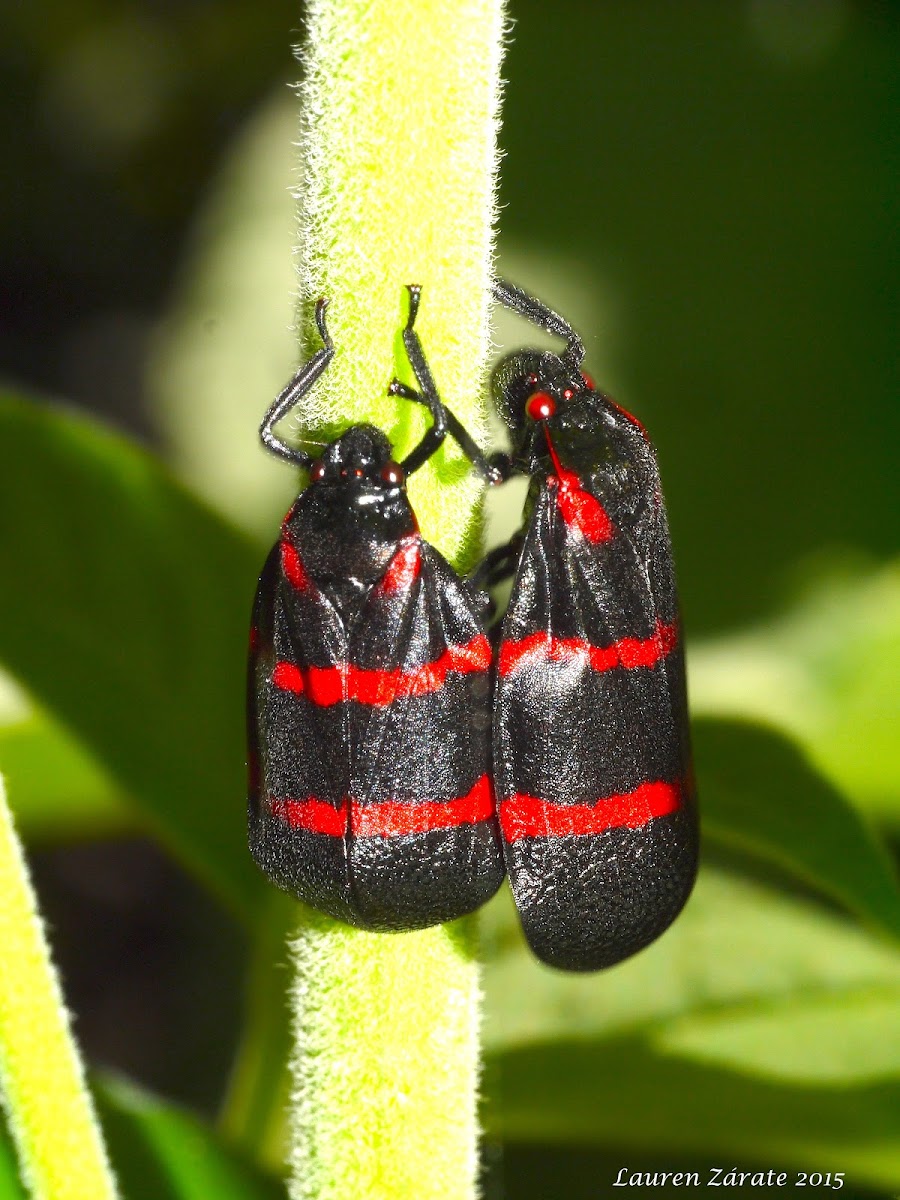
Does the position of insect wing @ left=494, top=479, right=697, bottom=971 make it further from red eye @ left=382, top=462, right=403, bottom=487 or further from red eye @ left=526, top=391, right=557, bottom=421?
red eye @ left=382, top=462, right=403, bottom=487

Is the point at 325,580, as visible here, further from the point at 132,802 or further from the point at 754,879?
the point at 754,879

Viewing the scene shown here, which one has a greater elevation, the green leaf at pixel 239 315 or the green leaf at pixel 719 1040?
the green leaf at pixel 239 315

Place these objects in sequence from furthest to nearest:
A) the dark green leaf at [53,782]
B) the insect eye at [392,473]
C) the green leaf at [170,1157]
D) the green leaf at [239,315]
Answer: the green leaf at [239,315] → the dark green leaf at [53,782] → the green leaf at [170,1157] → the insect eye at [392,473]

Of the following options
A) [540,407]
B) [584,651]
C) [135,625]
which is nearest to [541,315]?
[540,407]

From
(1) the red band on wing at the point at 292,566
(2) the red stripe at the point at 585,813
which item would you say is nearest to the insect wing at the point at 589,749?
(2) the red stripe at the point at 585,813

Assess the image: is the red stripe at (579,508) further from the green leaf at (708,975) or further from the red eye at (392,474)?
the green leaf at (708,975)

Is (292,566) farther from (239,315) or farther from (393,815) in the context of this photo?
(239,315)
